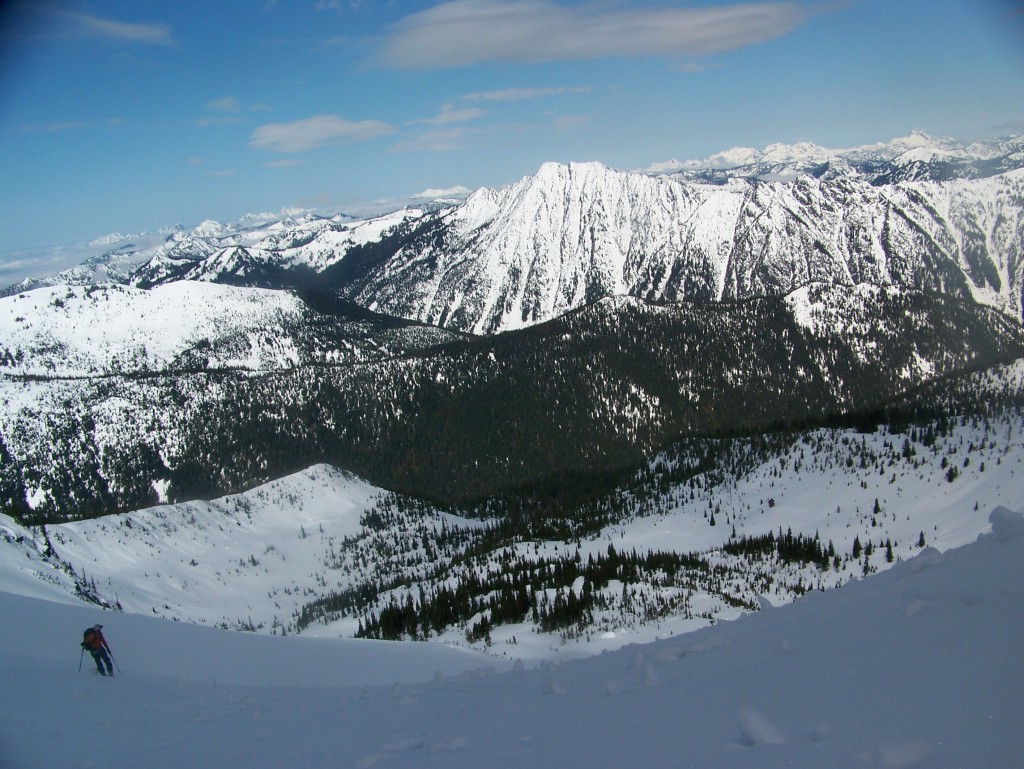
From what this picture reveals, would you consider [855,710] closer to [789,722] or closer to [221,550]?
[789,722]

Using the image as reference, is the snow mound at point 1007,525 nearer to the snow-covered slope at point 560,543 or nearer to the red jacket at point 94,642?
the red jacket at point 94,642

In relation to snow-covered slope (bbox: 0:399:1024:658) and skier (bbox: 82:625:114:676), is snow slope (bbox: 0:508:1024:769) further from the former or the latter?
snow-covered slope (bbox: 0:399:1024:658)

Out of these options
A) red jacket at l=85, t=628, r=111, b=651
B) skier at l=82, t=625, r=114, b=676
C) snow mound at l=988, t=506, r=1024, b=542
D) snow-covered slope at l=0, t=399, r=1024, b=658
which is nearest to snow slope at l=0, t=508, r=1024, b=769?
snow mound at l=988, t=506, r=1024, b=542

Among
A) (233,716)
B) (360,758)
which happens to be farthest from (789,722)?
(233,716)

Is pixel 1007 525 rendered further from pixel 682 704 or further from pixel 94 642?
pixel 94 642

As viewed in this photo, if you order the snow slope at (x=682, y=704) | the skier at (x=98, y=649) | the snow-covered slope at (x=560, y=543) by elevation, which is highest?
the snow slope at (x=682, y=704)

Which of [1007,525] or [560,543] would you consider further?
[560,543]

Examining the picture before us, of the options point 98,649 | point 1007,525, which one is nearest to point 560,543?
point 98,649

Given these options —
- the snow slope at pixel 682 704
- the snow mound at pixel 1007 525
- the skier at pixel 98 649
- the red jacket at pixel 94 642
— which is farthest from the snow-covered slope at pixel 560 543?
the snow mound at pixel 1007 525

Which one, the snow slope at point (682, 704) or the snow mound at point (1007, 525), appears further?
the snow mound at point (1007, 525)

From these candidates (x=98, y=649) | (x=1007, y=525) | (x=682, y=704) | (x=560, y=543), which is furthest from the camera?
(x=560, y=543)
